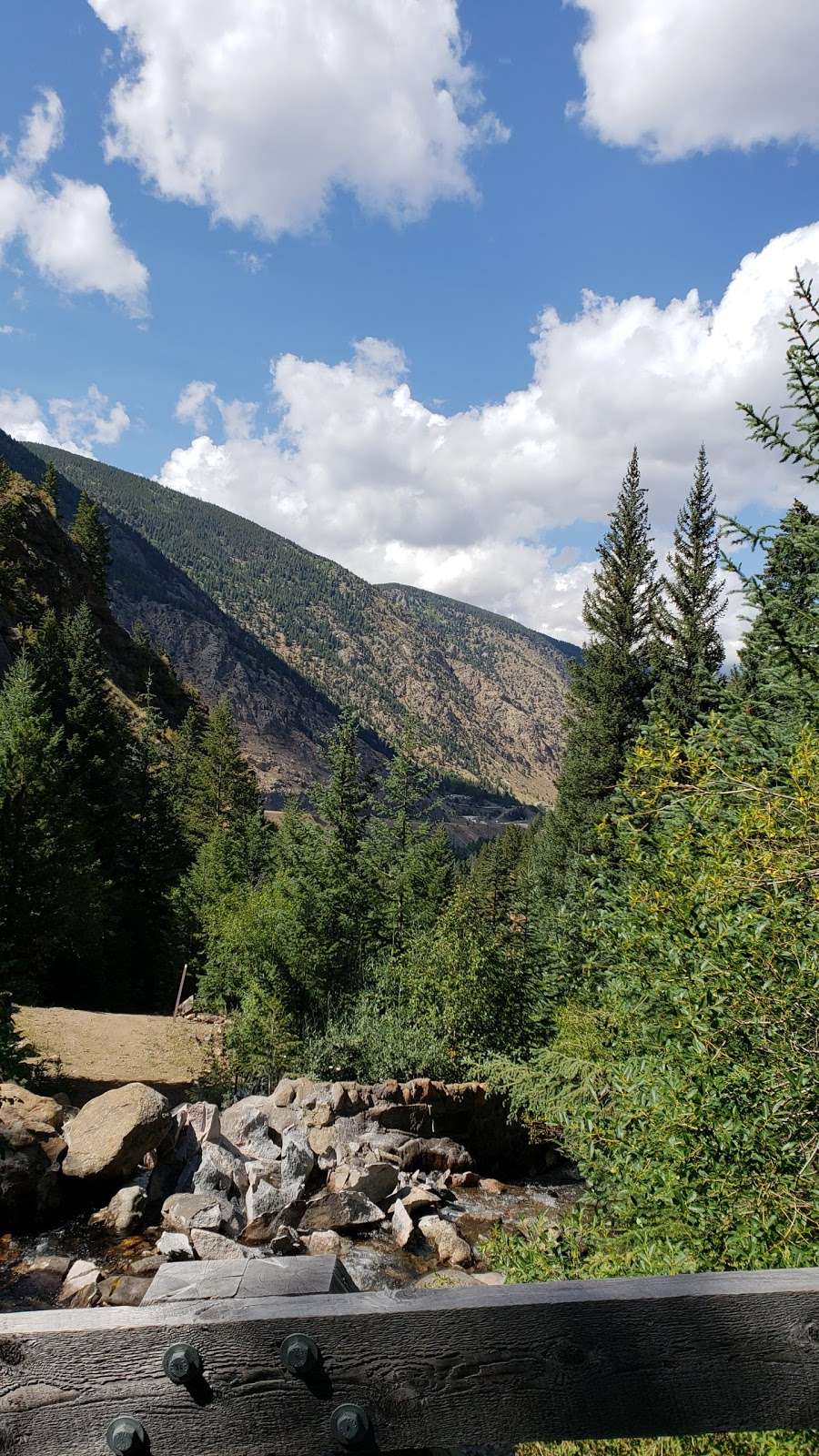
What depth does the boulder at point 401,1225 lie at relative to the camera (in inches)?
512

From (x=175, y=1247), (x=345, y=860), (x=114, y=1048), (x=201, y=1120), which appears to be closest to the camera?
(x=175, y=1247)

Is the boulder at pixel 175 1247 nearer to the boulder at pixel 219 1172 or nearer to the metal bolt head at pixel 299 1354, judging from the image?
the boulder at pixel 219 1172

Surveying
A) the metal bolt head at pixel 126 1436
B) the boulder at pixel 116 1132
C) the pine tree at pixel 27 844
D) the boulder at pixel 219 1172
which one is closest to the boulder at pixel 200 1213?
the boulder at pixel 219 1172

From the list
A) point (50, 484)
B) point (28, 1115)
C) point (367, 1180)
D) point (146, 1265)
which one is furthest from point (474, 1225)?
point (50, 484)

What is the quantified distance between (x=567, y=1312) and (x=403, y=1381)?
0.43 metres

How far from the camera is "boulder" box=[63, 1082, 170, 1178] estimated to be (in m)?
12.6

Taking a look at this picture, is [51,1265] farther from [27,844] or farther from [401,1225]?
[27,844]

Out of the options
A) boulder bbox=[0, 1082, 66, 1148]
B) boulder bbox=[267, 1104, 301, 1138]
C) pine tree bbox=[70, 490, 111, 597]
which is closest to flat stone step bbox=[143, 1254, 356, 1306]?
boulder bbox=[0, 1082, 66, 1148]

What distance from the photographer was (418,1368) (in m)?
1.85

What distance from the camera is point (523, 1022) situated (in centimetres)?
2062

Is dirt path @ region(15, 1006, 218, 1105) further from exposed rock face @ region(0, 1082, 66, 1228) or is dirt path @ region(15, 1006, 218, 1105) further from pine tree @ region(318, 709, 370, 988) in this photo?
exposed rock face @ region(0, 1082, 66, 1228)

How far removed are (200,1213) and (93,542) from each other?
324 ft

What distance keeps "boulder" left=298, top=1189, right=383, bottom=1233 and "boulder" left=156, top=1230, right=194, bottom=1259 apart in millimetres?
2199

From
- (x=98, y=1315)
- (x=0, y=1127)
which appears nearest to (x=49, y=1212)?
(x=0, y=1127)
